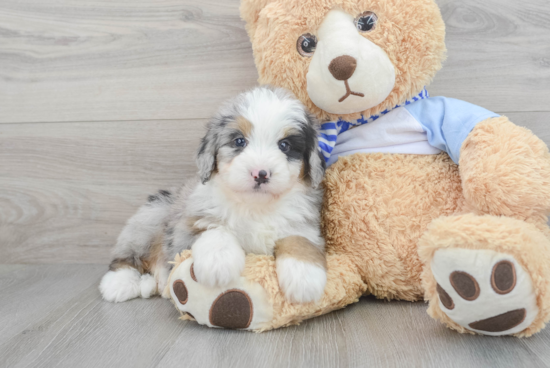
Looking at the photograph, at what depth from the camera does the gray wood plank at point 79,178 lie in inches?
90.0

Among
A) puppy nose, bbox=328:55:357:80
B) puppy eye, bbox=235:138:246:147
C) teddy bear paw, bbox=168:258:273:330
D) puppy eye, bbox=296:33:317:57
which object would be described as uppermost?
puppy eye, bbox=296:33:317:57

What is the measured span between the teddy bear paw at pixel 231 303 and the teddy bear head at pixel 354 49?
73cm

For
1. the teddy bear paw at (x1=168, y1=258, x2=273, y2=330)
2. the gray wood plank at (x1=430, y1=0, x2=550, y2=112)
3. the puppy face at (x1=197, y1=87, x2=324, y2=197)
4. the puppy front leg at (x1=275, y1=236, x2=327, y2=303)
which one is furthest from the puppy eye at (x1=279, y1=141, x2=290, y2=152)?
the gray wood plank at (x1=430, y1=0, x2=550, y2=112)

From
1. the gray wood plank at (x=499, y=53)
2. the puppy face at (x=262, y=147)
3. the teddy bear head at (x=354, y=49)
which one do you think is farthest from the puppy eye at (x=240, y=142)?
the gray wood plank at (x=499, y=53)

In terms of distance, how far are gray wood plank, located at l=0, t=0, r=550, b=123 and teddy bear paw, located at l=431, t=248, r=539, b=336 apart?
111 centimetres

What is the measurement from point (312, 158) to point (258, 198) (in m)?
0.27

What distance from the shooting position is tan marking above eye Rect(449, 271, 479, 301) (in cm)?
118

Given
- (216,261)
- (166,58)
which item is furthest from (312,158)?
(166,58)

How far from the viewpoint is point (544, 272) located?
1201 mm

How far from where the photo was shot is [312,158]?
62.7 inches

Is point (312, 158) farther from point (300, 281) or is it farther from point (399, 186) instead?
point (300, 281)

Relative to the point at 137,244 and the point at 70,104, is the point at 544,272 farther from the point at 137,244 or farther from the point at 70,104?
the point at 70,104

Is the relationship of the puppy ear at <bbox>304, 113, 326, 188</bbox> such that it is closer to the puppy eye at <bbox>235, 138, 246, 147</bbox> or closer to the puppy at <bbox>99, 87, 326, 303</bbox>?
the puppy at <bbox>99, 87, 326, 303</bbox>

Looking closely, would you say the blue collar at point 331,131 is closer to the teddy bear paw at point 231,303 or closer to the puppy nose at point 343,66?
the puppy nose at point 343,66
